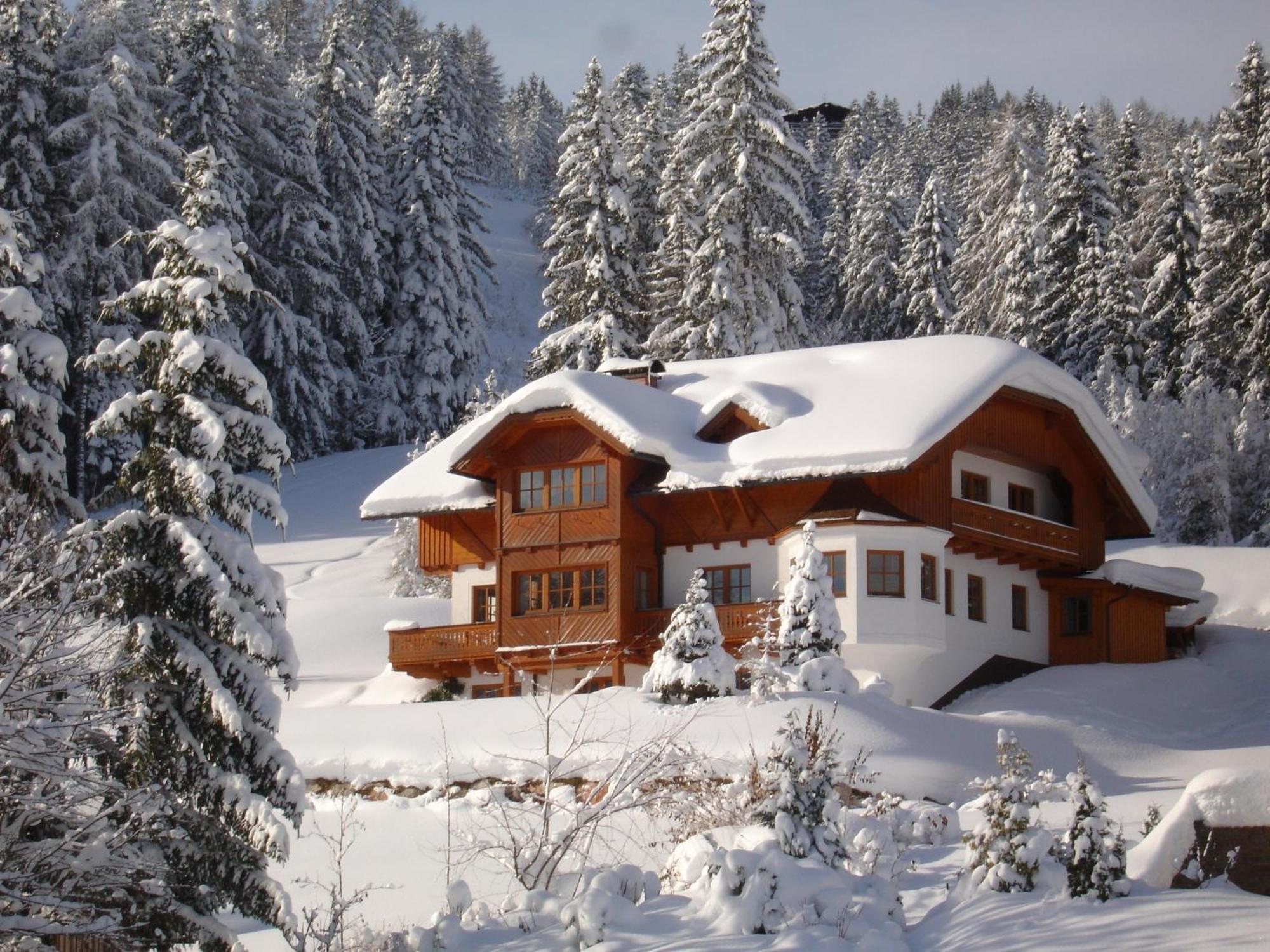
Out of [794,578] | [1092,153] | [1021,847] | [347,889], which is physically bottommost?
[347,889]

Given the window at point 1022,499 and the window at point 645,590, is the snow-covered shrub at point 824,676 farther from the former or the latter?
the window at point 1022,499

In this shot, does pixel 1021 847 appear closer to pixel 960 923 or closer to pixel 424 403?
pixel 960 923

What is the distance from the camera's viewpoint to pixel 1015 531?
35406 millimetres

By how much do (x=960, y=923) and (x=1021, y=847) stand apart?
37.6 inches

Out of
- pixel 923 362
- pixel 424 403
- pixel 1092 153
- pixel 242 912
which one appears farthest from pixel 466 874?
pixel 1092 153

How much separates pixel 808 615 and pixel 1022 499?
1086cm

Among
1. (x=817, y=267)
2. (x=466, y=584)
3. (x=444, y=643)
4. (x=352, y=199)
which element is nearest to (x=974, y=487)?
(x=466, y=584)

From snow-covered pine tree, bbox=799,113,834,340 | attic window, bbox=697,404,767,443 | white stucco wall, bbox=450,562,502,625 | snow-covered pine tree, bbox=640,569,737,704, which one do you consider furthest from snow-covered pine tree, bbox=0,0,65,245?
snow-covered pine tree, bbox=799,113,834,340

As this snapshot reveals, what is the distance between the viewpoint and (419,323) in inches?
2554

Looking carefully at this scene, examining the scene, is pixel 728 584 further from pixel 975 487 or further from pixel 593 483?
pixel 975 487

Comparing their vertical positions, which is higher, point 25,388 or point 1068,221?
point 1068,221

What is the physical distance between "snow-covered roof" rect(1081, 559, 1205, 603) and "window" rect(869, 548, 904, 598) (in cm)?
571

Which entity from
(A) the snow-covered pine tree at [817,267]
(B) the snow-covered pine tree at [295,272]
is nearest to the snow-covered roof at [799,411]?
(B) the snow-covered pine tree at [295,272]

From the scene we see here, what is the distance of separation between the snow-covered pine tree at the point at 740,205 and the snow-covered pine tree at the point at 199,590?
3049 cm
